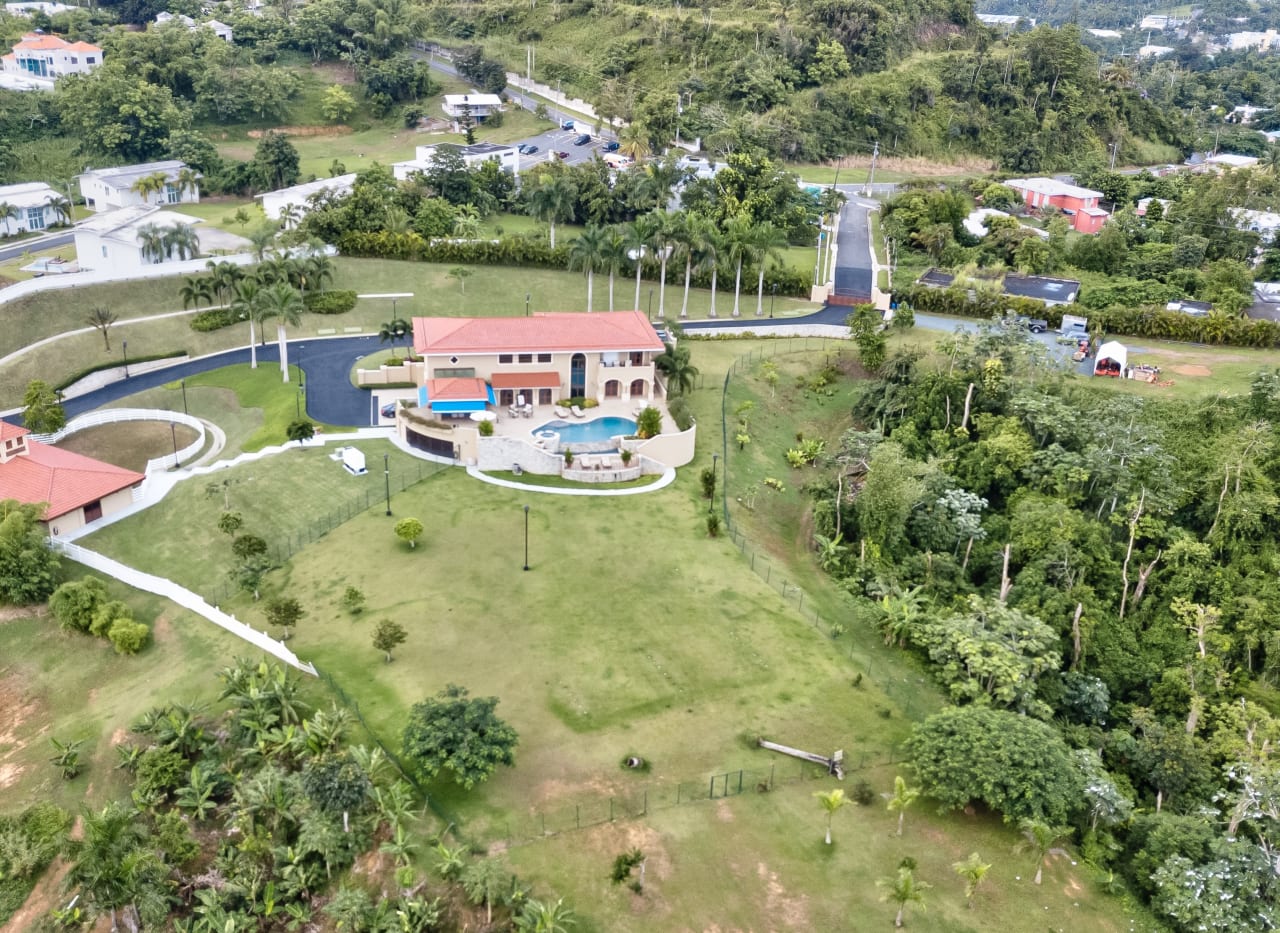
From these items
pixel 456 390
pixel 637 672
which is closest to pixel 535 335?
pixel 456 390

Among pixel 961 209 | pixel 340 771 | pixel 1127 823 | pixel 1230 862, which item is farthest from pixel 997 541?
pixel 961 209

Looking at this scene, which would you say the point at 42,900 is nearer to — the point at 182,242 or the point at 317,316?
the point at 317,316

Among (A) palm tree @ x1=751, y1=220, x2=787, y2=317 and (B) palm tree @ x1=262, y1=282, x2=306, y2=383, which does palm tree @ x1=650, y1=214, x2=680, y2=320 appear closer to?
(A) palm tree @ x1=751, y1=220, x2=787, y2=317

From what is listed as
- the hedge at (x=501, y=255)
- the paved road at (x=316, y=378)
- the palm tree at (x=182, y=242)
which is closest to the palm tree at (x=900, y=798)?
the paved road at (x=316, y=378)

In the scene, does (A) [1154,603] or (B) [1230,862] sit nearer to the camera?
(B) [1230,862]

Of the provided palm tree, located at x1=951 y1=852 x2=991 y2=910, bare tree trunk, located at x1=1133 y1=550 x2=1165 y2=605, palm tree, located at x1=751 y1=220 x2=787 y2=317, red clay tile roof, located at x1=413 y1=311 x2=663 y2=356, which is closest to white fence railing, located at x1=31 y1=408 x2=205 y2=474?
red clay tile roof, located at x1=413 y1=311 x2=663 y2=356

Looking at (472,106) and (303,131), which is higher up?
(472,106)

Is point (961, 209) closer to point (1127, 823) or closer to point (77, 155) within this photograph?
point (1127, 823)
